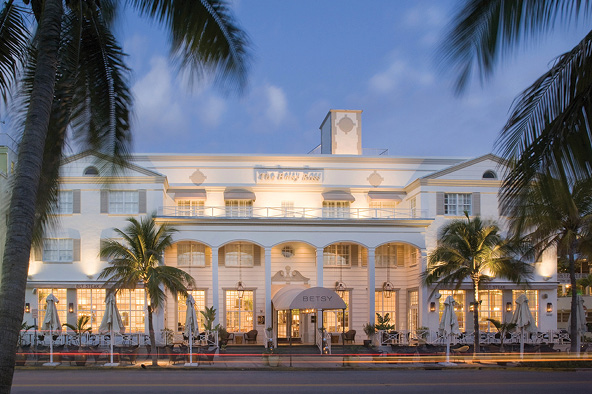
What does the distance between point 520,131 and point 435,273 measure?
81.5 feet

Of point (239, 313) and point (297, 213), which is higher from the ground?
point (297, 213)

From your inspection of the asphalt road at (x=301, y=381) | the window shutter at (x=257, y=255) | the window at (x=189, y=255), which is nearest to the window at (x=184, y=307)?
the window at (x=189, y=255)

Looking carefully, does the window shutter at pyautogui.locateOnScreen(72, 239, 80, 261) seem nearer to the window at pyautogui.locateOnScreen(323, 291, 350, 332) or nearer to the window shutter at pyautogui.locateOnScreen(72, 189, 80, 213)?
the window shutter at pyautogui.locateOnScreen(72, 189, 80, 213)

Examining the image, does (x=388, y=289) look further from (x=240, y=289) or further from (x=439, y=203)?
(x=240, y=289)

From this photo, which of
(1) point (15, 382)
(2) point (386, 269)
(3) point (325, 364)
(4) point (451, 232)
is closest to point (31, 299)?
(1) point (15, 382)

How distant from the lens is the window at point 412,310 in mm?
35216

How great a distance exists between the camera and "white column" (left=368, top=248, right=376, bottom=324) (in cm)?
3303

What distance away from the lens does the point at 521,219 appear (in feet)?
19.6

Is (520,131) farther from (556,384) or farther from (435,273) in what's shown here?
(435,273)

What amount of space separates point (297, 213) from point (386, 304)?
7872 millimetres

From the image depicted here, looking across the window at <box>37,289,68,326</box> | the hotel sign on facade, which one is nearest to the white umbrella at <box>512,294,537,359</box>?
the hotel sign on facade

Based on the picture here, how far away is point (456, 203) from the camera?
3503 centimetres

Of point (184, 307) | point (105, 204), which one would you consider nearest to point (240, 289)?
point (184, 307)

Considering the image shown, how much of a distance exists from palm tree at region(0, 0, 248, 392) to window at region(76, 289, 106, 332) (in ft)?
84.4
